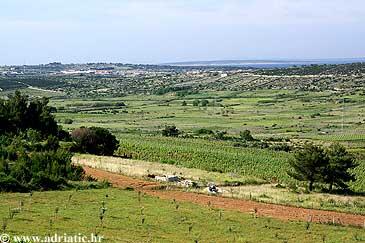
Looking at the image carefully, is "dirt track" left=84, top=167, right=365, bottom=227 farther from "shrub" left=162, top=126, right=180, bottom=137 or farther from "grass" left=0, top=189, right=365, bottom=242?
"shrub" left=162, top=126, right=180, bottom=137

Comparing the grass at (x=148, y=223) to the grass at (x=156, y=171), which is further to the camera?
the grass at (x=156, y=171)

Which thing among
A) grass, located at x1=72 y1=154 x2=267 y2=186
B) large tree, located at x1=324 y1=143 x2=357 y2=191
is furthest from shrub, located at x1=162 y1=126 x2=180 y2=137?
large tree, located at x1=324 y1=143 x2=357 y2=191

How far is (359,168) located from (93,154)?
27.7 metres

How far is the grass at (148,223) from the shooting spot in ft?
76.6

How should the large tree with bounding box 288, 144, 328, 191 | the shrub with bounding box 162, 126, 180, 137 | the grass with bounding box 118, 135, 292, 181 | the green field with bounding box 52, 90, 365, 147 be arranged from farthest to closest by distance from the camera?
the green field with bounding box 52, 90, 365, 147 < the shrub with bounding box 162, 126, 180, 137 < the grass with bounding box 118, 135, 292, 181 < the large tree with bounding box 288, 144, 328, 191

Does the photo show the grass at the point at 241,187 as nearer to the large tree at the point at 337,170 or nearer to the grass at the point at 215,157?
the large tree at the point at 337,170

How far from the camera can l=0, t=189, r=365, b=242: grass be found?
23.3 m

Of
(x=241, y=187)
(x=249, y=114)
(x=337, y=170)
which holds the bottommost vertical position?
(x=249, y=114)

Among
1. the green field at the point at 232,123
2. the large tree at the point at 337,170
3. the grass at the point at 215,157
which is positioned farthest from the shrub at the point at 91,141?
the large tree at the point at 337,170

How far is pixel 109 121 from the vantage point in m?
123

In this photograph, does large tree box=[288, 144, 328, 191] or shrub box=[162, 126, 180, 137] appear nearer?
large tree box=[288, 144, 328, 191]

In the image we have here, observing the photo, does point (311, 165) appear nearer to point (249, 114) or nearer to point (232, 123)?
point (232, 123)

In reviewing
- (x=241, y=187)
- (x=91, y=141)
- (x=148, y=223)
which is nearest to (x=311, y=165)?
(x=241, y=187)

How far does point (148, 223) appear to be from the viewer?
26.1 metres
